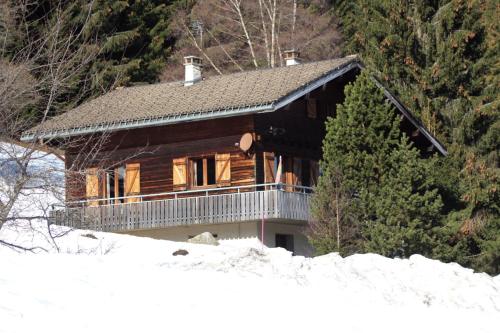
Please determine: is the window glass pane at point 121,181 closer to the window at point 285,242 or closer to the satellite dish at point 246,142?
the satellite dish at point 246,142

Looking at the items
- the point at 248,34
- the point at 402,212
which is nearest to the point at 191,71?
the point at 402,212

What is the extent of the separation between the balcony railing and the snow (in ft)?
26.3

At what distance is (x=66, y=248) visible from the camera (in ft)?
85.0

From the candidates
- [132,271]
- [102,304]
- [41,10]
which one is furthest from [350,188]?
[41,10]

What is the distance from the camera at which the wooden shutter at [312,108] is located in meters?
34.9

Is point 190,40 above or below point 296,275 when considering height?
above

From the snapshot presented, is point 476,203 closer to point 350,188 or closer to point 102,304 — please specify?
point 350,188

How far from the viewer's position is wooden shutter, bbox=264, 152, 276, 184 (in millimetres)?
32312

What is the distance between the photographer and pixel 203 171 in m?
33.5

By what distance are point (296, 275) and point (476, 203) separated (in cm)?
1370

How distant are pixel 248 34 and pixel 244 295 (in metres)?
35.4

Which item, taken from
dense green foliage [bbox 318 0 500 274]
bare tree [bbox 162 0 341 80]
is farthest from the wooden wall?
bare tree [bbox 162 0 341 80]

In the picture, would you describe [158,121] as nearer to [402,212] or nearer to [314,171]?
[314,171]

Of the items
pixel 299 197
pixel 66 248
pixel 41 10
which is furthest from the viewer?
pixel 41 10
